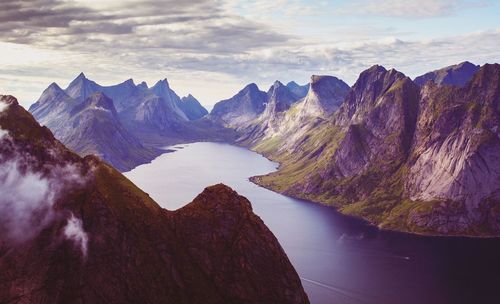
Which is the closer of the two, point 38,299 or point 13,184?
point 38,299

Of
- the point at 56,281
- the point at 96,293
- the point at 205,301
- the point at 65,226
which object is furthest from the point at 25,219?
the point at 205,301

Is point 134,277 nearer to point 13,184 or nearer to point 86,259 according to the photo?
point 86,259

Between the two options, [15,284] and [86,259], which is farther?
[86,259]

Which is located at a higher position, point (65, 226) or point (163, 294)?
point (65, 226)

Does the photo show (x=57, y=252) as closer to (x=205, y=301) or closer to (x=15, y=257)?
(x=15, y=257)

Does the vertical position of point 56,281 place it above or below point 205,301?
above

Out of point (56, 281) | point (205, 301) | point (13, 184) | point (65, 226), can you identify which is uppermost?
point (13, 184)

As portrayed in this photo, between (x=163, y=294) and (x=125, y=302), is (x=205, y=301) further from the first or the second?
(x=125, y=302)

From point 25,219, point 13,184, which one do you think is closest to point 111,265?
point 25,219

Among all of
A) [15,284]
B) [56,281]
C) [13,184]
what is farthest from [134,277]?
[13,184]
